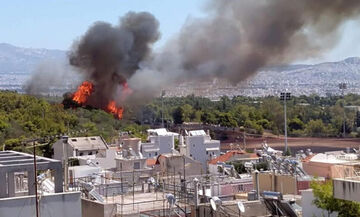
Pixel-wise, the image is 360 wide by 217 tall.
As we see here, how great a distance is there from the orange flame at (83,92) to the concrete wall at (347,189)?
42941mm

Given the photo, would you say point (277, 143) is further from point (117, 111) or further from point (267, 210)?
point (267, 210)

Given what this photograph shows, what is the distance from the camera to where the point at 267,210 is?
11.8m

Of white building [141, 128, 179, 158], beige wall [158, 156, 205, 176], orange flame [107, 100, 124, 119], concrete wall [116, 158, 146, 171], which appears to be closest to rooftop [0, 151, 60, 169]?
concrete wall [116, 158, 146, 171]

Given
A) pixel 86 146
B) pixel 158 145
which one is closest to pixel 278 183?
pixel 86 146

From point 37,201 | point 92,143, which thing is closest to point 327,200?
point 37,201

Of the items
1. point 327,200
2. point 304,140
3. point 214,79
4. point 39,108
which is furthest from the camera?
point 304,140

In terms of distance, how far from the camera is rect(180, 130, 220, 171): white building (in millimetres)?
36375

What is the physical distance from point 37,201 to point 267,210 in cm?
393

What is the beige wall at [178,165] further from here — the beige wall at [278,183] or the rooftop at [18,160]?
the rooftop at [18,160]

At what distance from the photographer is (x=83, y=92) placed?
177 feet

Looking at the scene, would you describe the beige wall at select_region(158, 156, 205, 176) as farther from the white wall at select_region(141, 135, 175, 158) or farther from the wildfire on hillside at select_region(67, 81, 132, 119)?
the wildfire on hillside at select_region(67, 81, 132, 119)

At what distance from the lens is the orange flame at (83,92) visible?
173 feet

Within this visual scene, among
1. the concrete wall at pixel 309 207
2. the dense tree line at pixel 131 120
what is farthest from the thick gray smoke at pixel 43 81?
the concrete wall at pixel 309 207

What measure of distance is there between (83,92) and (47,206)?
145 feet
